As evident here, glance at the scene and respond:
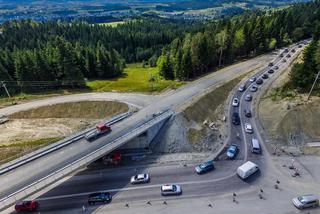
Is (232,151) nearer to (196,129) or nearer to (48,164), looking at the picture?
(196,129)

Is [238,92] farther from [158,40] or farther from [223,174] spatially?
[158,40]

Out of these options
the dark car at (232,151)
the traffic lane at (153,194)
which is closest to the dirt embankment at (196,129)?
the dark car at (232,151)

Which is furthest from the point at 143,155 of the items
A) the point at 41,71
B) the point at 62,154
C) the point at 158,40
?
the point at 158,40

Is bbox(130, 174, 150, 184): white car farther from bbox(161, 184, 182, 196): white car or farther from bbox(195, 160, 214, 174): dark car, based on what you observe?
bbox(195, 160, 214, 174): dark car

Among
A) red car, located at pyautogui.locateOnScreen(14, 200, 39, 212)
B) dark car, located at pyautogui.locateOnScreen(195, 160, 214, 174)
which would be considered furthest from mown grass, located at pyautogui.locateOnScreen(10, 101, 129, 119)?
red car, located at pyautogui.locateOnScreen(14, 200, 39, 212)

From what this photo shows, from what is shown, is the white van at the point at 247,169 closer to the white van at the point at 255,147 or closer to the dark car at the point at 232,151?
the dark car at the point at 232,151

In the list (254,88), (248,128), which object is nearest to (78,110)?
(248,128)

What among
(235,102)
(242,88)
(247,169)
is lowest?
(247,169)
